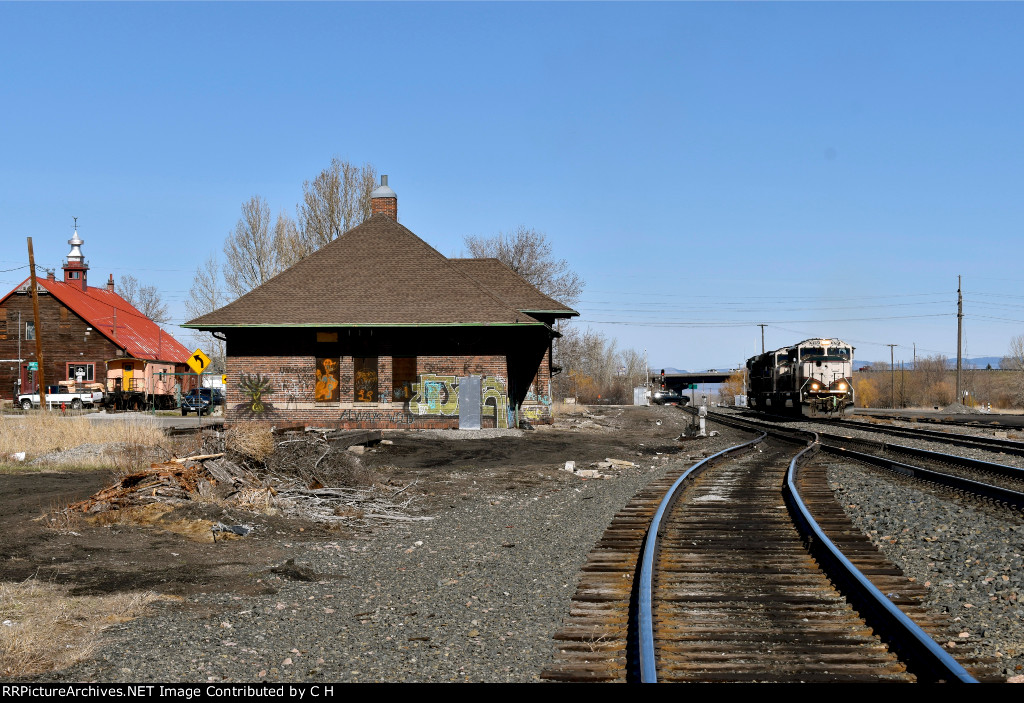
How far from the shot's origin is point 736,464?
64.1 feet

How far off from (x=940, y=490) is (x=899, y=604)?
807 centimetres

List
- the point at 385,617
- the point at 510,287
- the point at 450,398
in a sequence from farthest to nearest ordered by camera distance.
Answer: the point at 510,287 < the point at 450,398 < the point at 385,617

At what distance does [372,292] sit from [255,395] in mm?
5801

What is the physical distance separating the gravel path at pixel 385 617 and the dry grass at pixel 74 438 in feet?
32.9

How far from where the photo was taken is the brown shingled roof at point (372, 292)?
31266 millimetres

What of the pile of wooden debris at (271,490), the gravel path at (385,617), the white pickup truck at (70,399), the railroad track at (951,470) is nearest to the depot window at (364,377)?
the pile of wooden debris at (271,490)

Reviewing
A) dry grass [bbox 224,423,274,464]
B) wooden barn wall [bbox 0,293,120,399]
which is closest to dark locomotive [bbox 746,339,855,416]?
dry grass [bbox 224,423,274,464]

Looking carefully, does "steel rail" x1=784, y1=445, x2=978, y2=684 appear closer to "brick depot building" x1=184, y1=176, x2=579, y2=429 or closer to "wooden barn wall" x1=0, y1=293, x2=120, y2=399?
"brick depot building" x1=184, y1=176, x2=579, y2=429

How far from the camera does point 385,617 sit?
7375 millimetres

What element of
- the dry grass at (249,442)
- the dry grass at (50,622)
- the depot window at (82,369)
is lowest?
the dry grass at (50,622)

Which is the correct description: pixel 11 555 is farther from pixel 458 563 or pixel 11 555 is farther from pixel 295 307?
pixel 295 307

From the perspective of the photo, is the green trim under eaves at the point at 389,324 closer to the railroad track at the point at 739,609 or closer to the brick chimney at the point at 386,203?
the brick chimney at the point at 386,203

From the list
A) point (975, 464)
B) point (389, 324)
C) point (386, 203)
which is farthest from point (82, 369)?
point (975, 464)

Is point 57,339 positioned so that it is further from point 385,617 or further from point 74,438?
point 385,617
